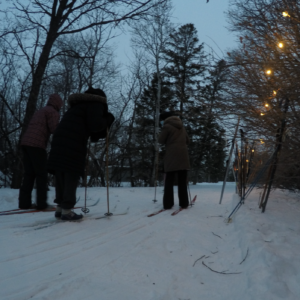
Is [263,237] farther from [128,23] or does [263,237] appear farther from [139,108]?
[139,108]

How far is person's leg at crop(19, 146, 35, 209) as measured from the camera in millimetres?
3988

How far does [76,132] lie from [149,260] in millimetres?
1842

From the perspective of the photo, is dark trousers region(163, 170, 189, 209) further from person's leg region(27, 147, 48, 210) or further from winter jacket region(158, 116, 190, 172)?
person's leg region(27, 147, 48, 210)

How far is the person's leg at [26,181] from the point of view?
3988 mm

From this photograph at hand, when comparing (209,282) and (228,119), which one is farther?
(228,119)

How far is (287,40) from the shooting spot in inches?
125

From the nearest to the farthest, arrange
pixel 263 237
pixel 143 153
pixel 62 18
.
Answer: pixel 263 237 → pixel 62 18 → pixel 143 153

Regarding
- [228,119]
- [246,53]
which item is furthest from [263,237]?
[246,53]

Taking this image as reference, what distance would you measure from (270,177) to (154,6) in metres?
5.29

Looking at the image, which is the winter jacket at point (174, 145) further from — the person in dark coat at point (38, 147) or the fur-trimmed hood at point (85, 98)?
the person in dark coat at point (38, 147)

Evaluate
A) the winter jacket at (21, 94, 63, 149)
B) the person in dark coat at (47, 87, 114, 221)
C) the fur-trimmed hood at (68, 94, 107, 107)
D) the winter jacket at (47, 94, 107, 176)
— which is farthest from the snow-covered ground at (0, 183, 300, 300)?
the fur-trimmed hood at (68, 94, 107, 107)

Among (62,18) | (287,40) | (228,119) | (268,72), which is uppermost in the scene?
(62,18)

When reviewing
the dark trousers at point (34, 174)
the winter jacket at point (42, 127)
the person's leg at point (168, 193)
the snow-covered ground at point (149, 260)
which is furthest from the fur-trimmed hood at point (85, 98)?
the person's leg at point (168, 193)

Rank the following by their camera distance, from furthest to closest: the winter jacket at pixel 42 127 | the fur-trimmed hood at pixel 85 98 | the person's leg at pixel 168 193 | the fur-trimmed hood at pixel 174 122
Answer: the fur-trimmed hood at pixel 174 122
the person's leg at pixel 168 193
the winter jacket at pixel 42 127
the fur-trimmed hood at pixel 85 98
